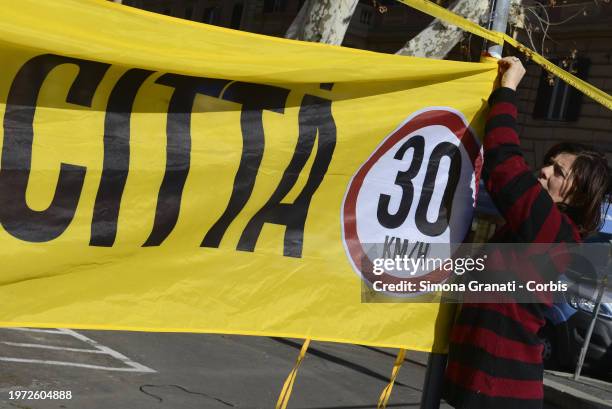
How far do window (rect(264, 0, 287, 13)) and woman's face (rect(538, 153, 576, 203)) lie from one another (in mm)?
33597

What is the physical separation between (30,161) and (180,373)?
19.0 ft

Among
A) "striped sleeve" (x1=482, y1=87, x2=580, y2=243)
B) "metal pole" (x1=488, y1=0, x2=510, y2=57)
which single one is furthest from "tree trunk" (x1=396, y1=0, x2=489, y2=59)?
"striped sleeve" (x1=482, y1=87, x2=580, y2=243)

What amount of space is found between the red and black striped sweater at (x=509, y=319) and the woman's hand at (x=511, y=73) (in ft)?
0.90

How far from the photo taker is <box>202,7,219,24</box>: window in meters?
40.5

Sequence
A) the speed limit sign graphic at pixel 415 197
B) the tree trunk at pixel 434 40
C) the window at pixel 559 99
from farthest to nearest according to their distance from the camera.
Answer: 1. the window at pixel 559 99
2. the tree trunk at pixel 434 40
3. the speed limit sign graphic at pixel 415 197

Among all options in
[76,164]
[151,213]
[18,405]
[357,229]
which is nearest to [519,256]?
[357,229]

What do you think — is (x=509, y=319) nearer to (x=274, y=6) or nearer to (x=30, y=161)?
(x=30, y=161)

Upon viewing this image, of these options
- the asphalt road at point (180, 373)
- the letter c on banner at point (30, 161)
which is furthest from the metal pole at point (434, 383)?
the asphalt road at point (180, 373)

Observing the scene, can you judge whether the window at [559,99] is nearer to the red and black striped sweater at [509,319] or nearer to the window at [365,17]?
the window at [365,17]

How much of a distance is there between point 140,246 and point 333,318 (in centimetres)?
86

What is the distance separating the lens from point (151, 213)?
3197mm

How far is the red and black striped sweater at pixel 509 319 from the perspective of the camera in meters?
3.25

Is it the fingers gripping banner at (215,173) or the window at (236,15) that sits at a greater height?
the window at (236,15)

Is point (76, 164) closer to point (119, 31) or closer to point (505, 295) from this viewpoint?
point (119, 31)
